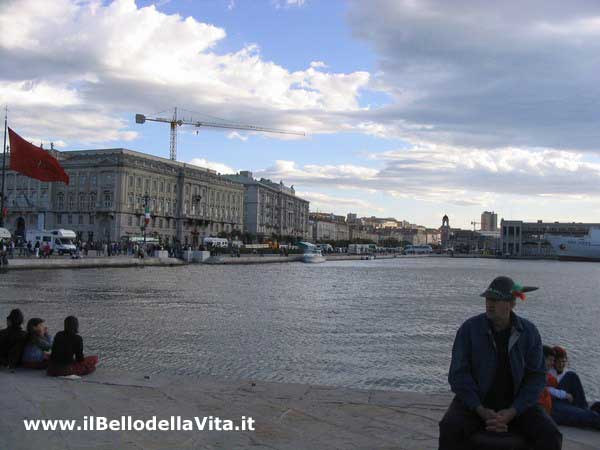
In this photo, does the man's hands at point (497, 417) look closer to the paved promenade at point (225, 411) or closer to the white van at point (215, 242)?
the paved promenade at point (225, 411)

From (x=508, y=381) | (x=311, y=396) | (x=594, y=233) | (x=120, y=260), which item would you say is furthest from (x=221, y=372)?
(x=594, y=233)

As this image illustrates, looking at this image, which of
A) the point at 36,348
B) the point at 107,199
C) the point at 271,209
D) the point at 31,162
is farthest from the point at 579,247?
the point at 36,348

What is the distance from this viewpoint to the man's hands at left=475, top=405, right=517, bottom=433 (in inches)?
181

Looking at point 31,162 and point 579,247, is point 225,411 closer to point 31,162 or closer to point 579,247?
point 31,162

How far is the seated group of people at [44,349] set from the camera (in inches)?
356

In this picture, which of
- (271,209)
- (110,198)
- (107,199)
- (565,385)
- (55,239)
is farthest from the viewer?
(271,209)

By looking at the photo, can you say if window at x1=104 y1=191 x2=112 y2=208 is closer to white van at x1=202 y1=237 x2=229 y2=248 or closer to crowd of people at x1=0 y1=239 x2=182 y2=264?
white van at x1=202 y1=237 x2=229 y2=248

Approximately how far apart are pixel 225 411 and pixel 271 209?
15079 centimetres

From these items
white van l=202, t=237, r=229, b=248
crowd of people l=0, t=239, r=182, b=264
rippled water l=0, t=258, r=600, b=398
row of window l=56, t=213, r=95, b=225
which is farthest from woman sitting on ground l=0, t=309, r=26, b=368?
row of window l=56, t=213, r=95, b=225

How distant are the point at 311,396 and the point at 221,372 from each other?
12.7 ft

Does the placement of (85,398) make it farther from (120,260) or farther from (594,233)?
(594,233)

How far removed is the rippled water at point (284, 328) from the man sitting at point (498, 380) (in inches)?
256

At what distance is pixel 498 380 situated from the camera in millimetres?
4746

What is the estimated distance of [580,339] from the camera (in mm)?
18797
